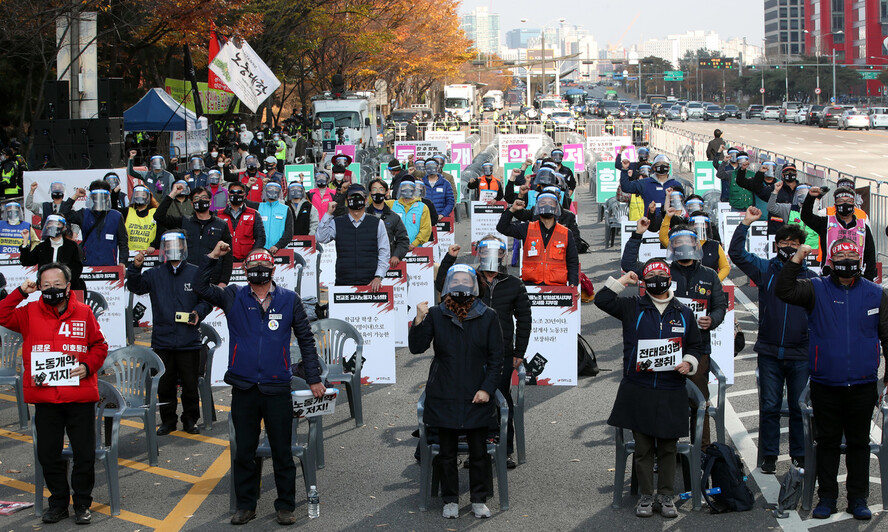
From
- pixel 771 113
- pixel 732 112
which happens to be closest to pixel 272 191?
pixel 771 113

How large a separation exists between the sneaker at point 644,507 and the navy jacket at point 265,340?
7.98 feet

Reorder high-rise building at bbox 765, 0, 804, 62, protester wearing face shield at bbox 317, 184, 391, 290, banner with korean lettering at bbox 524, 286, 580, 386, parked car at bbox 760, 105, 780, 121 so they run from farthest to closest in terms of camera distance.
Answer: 1. high-rise building at bbox 765, 0, 804, 62
2. parked car at bbox 760, 105, 780, 121
3. protester wearing face shield at bbox 317, 184, 391, 290
4. banner with korean lettering at bbox 524, 286, 580, 386

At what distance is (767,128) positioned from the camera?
244 feet

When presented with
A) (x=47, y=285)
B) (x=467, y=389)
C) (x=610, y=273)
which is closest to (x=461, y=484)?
(x=467, y=389)

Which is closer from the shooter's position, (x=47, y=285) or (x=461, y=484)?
(x=47, y=285)

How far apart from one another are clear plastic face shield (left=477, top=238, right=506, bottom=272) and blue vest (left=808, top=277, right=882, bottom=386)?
2451mm

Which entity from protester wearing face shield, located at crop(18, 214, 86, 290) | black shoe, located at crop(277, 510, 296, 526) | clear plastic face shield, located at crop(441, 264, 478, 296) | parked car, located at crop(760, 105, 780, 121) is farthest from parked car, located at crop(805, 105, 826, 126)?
black shoe, located at crop(277, 510, 296, 526)

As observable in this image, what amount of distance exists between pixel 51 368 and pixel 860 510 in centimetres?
572

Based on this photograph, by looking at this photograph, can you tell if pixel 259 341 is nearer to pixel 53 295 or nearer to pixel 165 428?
pixel 53 295

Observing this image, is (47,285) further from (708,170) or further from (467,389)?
(708,170)

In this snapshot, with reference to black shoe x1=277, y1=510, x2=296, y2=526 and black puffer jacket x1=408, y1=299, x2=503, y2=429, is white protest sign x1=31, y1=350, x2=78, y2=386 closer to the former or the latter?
black shoe x1=277, y1=510, x2=296, y2=526

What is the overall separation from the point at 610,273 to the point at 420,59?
51296 millimetres

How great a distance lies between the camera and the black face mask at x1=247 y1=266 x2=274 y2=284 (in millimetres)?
7974

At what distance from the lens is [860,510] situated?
7.85 metres
